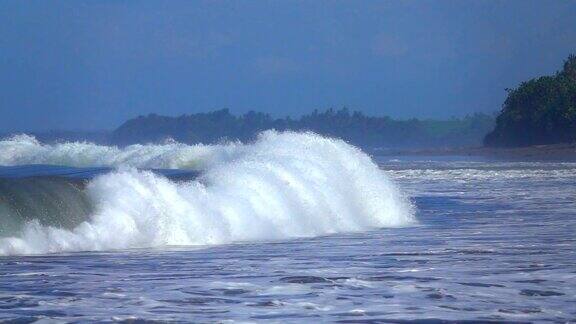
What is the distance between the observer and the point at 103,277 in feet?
40.0

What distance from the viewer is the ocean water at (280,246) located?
406 inches

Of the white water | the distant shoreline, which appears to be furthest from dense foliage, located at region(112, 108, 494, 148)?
the white water

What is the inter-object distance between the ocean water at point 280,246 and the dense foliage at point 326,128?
64.2 meters

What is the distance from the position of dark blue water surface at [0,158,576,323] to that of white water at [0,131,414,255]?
2.57ft

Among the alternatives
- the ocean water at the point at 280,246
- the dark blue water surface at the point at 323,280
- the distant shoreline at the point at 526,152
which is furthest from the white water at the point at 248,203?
the distant shoreline at the point at 526,152

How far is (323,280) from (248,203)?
7.14m

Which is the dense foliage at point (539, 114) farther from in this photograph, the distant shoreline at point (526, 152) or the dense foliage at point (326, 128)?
the dense foliage at point (326, 128)

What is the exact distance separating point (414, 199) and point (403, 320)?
1706 centimetres

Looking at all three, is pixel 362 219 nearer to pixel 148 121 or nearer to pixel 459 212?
pixel 459 212

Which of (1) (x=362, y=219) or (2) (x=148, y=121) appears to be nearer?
(1) (x=362, y=219)

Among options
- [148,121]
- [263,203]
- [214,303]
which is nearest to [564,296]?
[214,303]

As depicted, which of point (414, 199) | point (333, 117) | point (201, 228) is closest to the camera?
point (201, 228)

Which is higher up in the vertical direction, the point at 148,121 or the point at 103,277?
the point at 148,121

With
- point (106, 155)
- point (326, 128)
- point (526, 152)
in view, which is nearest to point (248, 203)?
point (106, 155)
